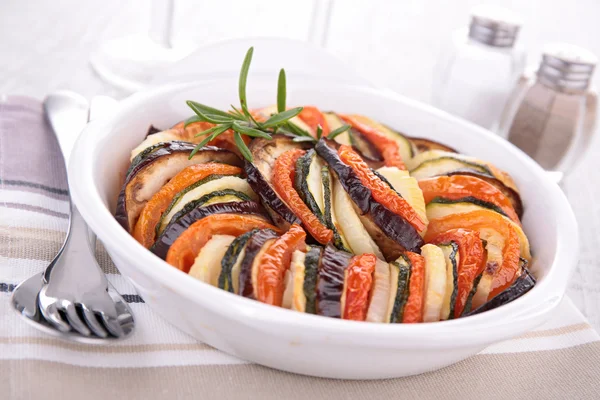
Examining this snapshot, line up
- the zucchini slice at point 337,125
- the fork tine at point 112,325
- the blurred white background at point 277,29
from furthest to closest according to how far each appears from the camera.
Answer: the blurred white background at point 277,29 → the zucchini slice at point 337,125 → the fork tine at point 112,325

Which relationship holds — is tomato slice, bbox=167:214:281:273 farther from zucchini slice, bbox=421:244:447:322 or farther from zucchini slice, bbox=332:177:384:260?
Answer: zucchini slice, bbox=421:244:447:322

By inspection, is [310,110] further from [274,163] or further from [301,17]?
[301,17]

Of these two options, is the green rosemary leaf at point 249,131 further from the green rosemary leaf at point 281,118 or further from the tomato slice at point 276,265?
the tomato slice at point 276,265

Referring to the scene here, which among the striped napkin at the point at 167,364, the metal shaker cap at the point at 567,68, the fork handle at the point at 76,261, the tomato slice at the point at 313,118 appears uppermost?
the metal shaker cap at the point at 567,68

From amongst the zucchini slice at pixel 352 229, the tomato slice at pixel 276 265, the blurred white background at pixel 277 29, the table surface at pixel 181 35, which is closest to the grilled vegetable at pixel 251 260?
the tomato slice at pixel 276 265

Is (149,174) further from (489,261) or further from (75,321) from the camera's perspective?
(489,261)

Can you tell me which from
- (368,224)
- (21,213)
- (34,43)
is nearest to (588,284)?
(368,224)

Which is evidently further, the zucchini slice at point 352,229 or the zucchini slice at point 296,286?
the zucchini slice at point 352,229
